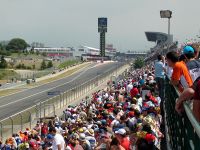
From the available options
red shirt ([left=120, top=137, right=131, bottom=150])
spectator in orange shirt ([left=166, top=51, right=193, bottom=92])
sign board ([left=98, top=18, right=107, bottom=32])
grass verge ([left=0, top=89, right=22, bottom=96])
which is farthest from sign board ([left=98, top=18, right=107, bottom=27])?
spectator in orange shirt ([left=166, top=51, right=193, bottom=92])

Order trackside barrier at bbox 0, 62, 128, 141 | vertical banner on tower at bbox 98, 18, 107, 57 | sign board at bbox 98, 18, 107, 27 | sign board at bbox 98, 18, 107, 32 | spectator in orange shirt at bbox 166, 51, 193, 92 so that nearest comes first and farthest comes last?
1. spectator in orange shirt at bbox 166, 51, 193, 92
2. trackside barrier at bbox 0, 62, 128, 141
3. vertical banner on tower at bbox 98, 18, 107, 57
4. sign board at bbox 98, 18, 107, 32
5. sign board at bbox 98, 18, 107, 27

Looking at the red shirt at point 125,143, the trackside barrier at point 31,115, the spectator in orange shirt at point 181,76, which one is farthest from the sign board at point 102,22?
the spectator in orange shirt at point 181,76

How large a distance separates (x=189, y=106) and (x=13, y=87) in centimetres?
8699

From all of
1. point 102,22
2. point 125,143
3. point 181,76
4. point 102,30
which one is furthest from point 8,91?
point 102,22

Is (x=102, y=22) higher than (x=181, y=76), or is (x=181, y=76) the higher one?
(x=102, y=22)

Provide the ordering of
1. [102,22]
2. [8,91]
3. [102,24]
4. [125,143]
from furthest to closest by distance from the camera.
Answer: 1. [102,22]
2. [102,24]
3. [8,91]
4. [125,143]

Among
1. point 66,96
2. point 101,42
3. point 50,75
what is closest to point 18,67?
point 101,42

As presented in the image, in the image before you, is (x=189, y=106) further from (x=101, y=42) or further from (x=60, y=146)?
(x=101, y=42)

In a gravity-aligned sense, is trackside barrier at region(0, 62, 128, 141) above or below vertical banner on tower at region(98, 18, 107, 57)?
below

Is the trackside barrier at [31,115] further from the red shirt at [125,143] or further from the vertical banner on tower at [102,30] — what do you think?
the vertical banner on tower at [102,30]

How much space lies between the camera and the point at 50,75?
114 metres

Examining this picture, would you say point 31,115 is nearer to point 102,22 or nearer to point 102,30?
point 102,30

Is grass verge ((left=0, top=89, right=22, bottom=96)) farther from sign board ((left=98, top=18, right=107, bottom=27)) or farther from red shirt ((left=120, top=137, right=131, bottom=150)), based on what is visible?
sign board ((left=98, top=18, right=107, bottom=27))

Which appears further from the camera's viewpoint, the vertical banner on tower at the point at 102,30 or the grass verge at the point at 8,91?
the vertical banner on tower at the point at 102,30
